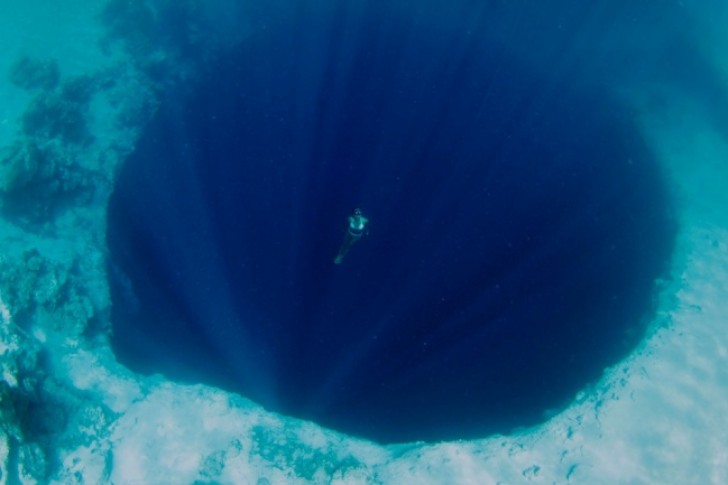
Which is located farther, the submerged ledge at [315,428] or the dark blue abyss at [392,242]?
the dark blue abyss at [392,242]

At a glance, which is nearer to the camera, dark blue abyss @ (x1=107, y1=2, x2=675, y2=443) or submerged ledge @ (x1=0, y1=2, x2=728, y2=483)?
submerged ledge @ (x1=0, y1=2, x2=728, y2=483)

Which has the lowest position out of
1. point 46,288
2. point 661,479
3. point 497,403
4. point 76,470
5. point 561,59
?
point 661,479

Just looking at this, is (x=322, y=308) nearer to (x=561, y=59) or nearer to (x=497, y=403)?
(x=497, y=403)

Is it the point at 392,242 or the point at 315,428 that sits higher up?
the point at 392,242

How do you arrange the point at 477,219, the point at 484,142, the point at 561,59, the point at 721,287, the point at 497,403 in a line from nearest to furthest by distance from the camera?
1. the point at 721,287
2. the point at 497,403
3. the point at 477,219
4. the point at 484,142
5. the point at 561,59

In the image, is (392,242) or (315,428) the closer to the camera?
(315,428)

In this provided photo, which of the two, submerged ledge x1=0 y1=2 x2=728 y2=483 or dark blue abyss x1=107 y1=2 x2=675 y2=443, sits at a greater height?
dark blue abyss x1=107 y1=2 x2=675 y2=443

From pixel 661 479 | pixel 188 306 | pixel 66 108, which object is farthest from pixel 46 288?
pixel 661 479

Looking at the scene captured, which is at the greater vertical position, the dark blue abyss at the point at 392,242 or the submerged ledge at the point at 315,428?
the dark blue abyss at the point at 392,242
